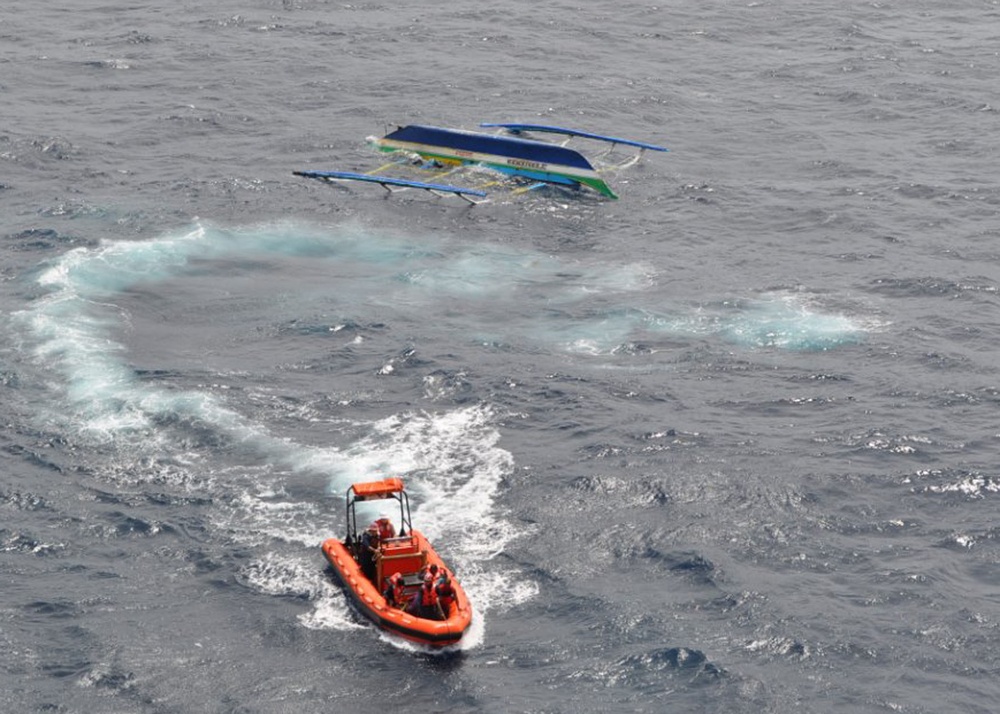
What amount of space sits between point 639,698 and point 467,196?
1942 inches

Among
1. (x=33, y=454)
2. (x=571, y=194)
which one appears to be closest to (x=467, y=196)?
(x=571, y=194)

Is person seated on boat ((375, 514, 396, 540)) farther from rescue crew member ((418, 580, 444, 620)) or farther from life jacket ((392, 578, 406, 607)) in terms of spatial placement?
rescue crew member ((418, 580, 444, 620))

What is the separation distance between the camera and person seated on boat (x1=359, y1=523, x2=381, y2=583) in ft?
193

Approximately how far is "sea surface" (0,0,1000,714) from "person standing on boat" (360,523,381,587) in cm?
155

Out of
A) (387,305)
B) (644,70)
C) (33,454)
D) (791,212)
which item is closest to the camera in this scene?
(33,454)

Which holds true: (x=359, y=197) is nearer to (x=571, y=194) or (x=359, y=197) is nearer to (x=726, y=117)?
(x=571, y=194)

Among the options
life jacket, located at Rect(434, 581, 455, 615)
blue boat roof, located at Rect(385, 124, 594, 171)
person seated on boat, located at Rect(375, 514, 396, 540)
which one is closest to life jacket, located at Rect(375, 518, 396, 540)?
person seated on boat, located at Rect(375, 514, 396, 540)

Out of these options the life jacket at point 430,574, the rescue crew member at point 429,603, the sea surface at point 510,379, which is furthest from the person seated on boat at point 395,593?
the sea surface at point 510,379

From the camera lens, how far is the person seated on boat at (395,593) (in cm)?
5680

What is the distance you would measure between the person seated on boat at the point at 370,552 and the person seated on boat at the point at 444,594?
12.2 feet

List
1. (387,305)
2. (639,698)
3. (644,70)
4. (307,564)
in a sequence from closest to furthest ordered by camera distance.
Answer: (639,698)
(307,564)
(387,305)
(644,70)

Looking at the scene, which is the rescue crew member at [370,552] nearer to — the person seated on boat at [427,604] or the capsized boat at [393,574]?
the capsized boat at [393,574]

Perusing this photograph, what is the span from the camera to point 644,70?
121125 mm

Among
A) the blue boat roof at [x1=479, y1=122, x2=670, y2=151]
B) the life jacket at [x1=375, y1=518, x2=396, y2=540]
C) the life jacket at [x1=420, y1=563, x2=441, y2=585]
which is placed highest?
the blue boat roof at [x1=479, y1=122, x2=670, y2=151]
